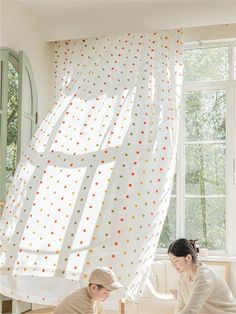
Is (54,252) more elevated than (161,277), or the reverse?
(54,252)

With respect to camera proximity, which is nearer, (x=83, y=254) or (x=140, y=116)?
(x=83, y=254)

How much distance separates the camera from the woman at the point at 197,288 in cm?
282

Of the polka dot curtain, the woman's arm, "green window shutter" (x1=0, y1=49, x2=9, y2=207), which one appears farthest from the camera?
"green window shutter" (x1=0, y1=49, x2=9, y2=207)

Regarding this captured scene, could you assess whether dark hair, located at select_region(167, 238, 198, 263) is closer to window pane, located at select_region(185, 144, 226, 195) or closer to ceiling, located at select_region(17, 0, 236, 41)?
window pane, located at select_region(185, 144, 226, 195)

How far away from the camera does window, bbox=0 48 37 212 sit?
3998mm

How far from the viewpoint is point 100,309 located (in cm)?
279

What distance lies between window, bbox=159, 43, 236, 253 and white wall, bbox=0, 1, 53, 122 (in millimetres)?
1316

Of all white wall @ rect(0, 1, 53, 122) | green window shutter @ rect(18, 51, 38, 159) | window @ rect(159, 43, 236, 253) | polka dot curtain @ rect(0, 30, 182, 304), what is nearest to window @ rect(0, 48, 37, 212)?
green window shutter @ rect(18, 51, 38, 159)

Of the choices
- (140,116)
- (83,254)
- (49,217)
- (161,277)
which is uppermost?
(140,116)

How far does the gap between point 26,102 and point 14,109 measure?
122 millimetres

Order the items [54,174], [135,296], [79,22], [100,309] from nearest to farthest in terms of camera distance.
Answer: [100,309]
[135,296]
[54,174]
[79,22]

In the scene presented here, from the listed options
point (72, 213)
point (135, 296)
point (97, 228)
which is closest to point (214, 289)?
point (135, 296)

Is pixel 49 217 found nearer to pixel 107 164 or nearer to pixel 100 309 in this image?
pixel 107 164

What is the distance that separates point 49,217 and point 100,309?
0.82m
